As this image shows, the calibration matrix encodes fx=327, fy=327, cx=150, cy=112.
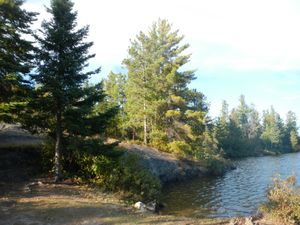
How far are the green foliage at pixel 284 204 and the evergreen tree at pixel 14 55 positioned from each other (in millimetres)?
12444

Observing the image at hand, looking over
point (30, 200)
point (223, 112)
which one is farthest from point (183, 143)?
point (223, 112)

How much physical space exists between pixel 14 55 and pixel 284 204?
1590cm

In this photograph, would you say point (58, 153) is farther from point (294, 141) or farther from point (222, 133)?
point (294, 141)

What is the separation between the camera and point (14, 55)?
1855cm

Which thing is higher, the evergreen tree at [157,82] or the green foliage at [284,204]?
Answer: the evergreen tree at [157,82]

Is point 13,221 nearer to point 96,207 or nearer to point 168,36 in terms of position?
point 96,207

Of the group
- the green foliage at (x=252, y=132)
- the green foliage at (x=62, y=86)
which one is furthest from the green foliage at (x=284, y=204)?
the green foliage at (x=252, y=132)

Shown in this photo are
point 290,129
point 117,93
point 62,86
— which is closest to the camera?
point 62,86

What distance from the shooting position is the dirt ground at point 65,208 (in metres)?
12.9

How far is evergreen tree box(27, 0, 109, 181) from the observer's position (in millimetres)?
18234

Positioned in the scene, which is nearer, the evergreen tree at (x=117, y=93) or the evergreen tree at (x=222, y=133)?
the evergreen tree at (x=117, y=93)

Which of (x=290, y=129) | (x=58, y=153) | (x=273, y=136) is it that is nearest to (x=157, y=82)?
(x=58, y=153)

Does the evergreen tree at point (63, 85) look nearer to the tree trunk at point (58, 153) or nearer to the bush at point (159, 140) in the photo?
the tree trunk at point (58, 153)

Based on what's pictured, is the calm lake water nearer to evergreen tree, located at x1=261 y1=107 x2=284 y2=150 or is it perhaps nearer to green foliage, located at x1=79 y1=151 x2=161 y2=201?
green foliage, located at x1=79 y1=151 x2=161 y2=201
